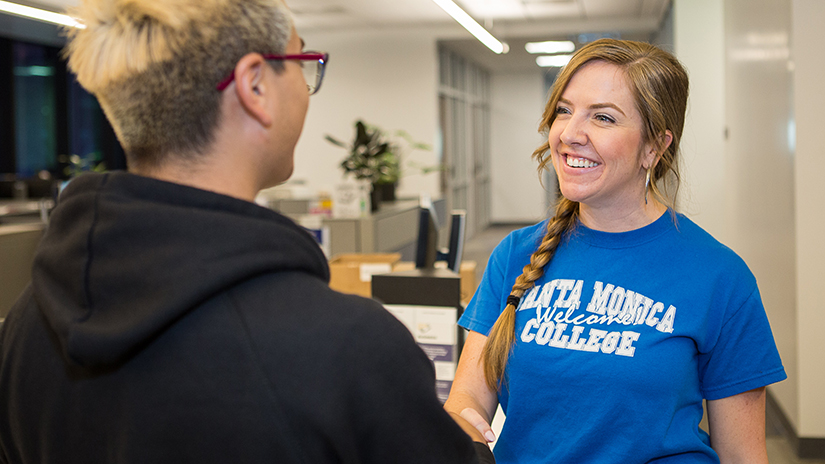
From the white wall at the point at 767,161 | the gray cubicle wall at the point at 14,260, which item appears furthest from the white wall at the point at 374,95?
the gray cubicle wall at the point at 14,260

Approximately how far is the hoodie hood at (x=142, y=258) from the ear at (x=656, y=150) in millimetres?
852

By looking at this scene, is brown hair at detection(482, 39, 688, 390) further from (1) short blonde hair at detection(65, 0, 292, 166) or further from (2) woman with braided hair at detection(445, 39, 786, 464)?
(1) short blonde hair at detection(65, 0, 292, 166)

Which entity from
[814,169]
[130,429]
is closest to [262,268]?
[130,429]

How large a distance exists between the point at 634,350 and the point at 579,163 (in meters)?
0.36

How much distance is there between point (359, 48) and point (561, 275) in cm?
798

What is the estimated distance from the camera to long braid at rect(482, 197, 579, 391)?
1187 millimetres

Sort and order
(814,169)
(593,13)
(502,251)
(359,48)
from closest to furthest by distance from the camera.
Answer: (502,251), (814,169), (593,13), (359,48)

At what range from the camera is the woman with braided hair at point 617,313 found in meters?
1.08

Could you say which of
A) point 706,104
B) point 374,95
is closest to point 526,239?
point 706,104

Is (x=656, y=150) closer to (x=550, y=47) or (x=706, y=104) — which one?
(x=706, y=104)

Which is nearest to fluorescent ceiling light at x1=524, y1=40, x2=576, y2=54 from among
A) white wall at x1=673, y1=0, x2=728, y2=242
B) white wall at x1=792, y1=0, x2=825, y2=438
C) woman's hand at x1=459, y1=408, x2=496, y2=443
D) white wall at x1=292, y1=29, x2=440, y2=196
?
white wall at x1=292, y1=29, x2=440, y2=196

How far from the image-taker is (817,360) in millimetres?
2928

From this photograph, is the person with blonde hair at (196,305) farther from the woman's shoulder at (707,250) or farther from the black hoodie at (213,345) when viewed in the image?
the woman's shoulder at (707,250)

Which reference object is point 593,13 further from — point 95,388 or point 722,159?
point 95,388
